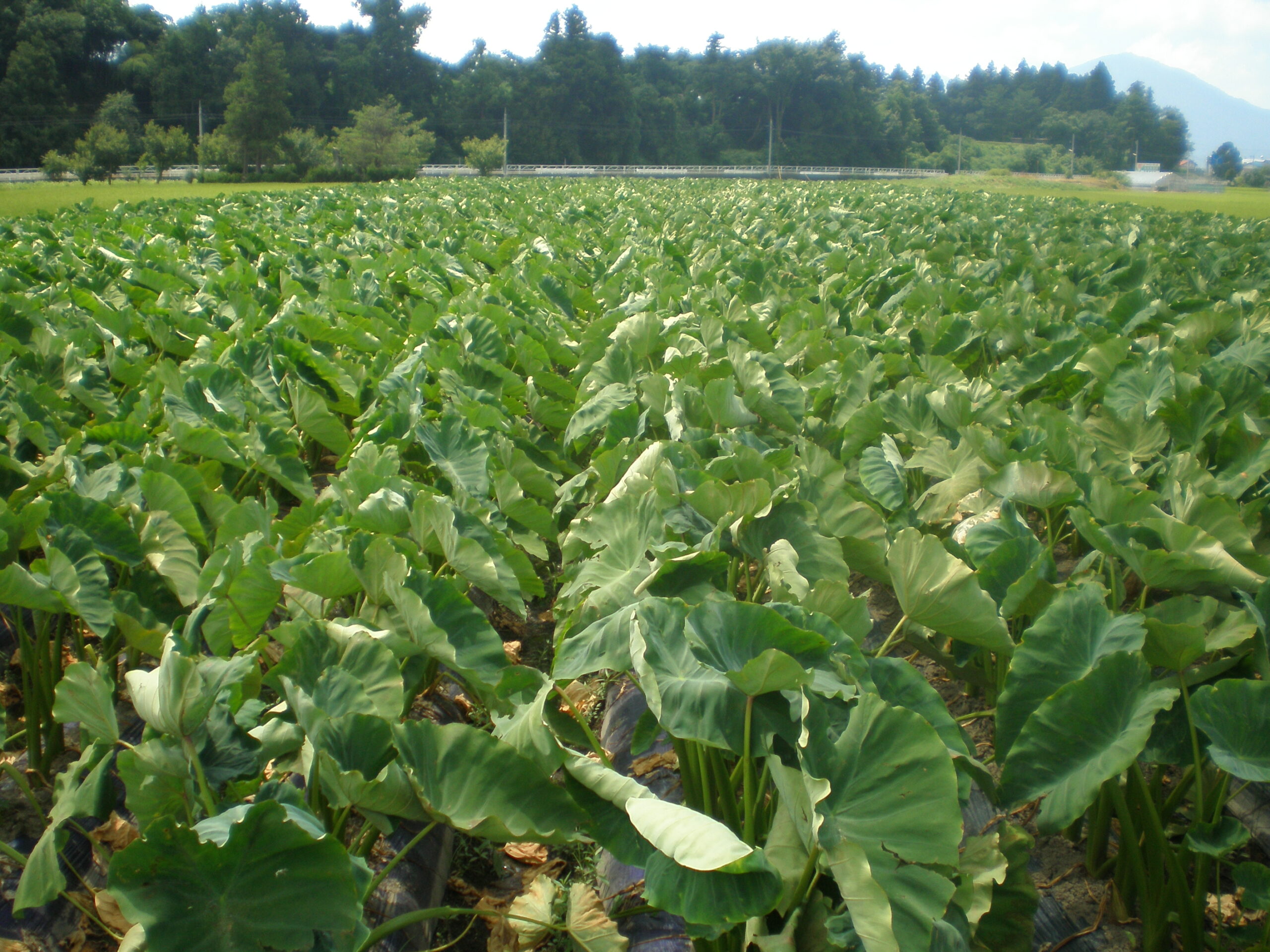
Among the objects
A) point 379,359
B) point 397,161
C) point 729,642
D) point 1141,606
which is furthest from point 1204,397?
point 397,161

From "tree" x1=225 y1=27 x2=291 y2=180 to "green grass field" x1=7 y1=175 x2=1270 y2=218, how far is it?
5.92 meters

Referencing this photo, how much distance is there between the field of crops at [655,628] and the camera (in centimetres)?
106

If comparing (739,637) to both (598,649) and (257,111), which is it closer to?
(598,649)

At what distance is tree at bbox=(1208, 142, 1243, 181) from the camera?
65.1 m

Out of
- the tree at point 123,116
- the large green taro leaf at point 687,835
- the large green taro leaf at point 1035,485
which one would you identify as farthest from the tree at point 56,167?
the large green taro leaf at point 687,835

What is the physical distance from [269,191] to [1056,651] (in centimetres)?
2151

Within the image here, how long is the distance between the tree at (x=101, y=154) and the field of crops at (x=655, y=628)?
32.8 meters

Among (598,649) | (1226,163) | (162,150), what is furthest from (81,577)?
(1226,163)

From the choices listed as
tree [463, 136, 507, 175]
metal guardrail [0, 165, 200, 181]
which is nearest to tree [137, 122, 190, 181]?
metal guardrail [0, 165, 200, 181]

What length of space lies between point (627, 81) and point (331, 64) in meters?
19.7

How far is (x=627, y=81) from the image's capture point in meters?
59.5

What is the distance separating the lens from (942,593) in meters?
1.37

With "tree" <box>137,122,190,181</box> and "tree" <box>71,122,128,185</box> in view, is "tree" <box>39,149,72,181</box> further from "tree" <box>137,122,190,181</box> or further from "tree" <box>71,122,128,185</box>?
"tree" <box>137,122,190,181</box>

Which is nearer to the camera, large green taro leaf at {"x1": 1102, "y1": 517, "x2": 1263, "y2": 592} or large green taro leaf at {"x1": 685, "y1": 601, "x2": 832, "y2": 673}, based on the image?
large green taro leaf at {"x1": 685, "y1": 601, "x2": 832, "y2": 673}
